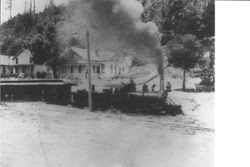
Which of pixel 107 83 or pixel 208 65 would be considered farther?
pixel 107 83

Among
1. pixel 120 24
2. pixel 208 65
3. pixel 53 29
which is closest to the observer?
pixel 208 65

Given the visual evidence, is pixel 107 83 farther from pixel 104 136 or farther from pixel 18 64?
pixel 18 64

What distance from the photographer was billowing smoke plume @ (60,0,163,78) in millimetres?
2500

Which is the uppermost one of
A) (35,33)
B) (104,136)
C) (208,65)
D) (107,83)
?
(35,33)

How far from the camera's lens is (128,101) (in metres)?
2.62

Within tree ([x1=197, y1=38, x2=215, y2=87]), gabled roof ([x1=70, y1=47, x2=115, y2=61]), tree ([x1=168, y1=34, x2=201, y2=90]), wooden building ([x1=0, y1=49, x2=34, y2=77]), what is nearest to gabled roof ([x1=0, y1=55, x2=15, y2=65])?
wooden building ([x1=0, y1=49, x2=34, y2=77])

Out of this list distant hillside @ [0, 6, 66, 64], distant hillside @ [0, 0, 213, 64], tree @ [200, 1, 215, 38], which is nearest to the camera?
tree @ [200, 1, 215, 38]

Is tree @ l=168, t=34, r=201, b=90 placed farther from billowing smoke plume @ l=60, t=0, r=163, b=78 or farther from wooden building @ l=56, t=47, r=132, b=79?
wooden building @ l=56, t=47, r=132, b=79

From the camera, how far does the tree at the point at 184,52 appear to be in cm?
244


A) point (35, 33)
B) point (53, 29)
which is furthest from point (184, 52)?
point (35, 33)

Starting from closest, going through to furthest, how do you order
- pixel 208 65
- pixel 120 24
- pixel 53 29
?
pixel 208 65
pixel 120 24
pixel 53 29

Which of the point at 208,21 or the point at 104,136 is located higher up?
the point at 208,21

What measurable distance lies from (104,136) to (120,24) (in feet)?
2.25

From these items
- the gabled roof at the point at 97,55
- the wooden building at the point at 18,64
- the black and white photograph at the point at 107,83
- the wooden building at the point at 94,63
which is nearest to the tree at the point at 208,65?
the black and white photograph at the point at 107,83
